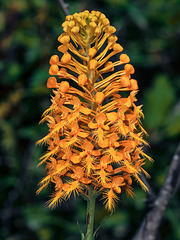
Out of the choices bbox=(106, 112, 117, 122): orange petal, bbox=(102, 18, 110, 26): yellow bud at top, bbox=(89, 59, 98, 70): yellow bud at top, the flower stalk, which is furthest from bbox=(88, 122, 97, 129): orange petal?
bbox=(102, 18, 110, 26): yellow bud at top

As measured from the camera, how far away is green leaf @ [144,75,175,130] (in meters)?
6.36

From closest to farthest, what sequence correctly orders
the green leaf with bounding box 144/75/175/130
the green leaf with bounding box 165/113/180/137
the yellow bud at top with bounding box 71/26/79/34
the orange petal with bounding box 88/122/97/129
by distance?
the orange petal with bounding box 88/122/97/129
the yellow bud at top with bounding box 71/26/79/34
the green leaf with bounding box 165/113/180/137
the green leaf with bounding box 144/75/175/130

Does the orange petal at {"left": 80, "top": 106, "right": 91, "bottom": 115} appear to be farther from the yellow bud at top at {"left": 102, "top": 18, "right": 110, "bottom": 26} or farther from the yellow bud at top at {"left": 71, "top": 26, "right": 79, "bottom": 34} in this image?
the yellow bud at top at {"left": 102, "top": 18, "right": 110, "bottom": 26}

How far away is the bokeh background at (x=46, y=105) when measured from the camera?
6426mm

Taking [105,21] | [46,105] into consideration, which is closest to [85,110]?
[105,21]

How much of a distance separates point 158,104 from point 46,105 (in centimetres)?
237

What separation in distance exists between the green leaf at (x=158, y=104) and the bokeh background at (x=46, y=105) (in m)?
0.02

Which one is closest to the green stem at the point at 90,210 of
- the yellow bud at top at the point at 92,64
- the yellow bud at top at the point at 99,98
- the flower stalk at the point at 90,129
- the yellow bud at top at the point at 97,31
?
the flower stalk at the point at 90,129

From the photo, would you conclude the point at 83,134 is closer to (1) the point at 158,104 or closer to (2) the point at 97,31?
(2) the point at 97,31

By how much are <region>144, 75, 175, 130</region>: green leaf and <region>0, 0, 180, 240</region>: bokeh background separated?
0.02 metres

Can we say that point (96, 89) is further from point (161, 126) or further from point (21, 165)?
point (21, 165)

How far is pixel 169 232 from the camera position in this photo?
642 centimetres

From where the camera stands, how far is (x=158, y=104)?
21.0 ft

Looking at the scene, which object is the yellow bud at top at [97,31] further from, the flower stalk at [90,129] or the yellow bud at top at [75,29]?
the yellow bud at top at [75,29]
